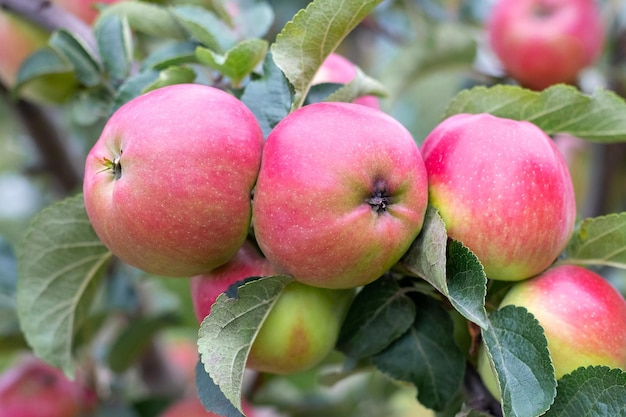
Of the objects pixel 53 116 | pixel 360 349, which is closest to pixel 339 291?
pixel 360 349

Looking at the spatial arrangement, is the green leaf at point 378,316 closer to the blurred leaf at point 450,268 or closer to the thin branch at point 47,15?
the blurred leaf at point 450,268

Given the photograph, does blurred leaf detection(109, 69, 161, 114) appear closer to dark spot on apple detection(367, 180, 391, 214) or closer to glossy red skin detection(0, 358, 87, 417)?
dark spot on apple detection(367, 180, 391, 214)

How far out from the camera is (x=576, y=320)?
577 millimetres

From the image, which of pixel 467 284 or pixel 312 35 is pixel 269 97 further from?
pixel 467 284

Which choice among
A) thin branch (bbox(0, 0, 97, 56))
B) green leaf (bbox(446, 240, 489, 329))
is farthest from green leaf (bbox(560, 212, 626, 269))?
thin branch (bbox(0, 0, 97, 56))

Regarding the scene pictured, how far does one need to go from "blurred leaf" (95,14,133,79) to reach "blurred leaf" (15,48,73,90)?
10 cm

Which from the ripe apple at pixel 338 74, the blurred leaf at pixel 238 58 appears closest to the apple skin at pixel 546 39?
the ripe apple at pixel 338 74

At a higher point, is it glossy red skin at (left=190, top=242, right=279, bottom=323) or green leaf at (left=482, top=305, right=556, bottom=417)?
glossy red skin at (left=190, top=242, right=279, bottom=323)

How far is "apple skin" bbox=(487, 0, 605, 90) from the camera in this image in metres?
1.30

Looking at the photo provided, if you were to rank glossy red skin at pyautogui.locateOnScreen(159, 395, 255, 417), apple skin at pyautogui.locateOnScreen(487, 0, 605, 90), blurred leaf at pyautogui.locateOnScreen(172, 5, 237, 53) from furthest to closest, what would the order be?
apple skin at pyautogui.locateOnScreen(487, 0, 605, 90), glossy red skin at pyautogui.locateOnScreen(159, 395, 255, 417), blurred leaf at pyautogui.locateOnScreen(172, 5, 237, 53)

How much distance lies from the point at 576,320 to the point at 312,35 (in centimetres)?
Answer: 32

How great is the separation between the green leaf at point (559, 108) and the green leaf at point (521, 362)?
20 centimetres

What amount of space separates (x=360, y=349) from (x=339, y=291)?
0.20 ft

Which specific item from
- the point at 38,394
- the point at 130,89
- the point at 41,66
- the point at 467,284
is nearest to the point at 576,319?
the point at 467,284
